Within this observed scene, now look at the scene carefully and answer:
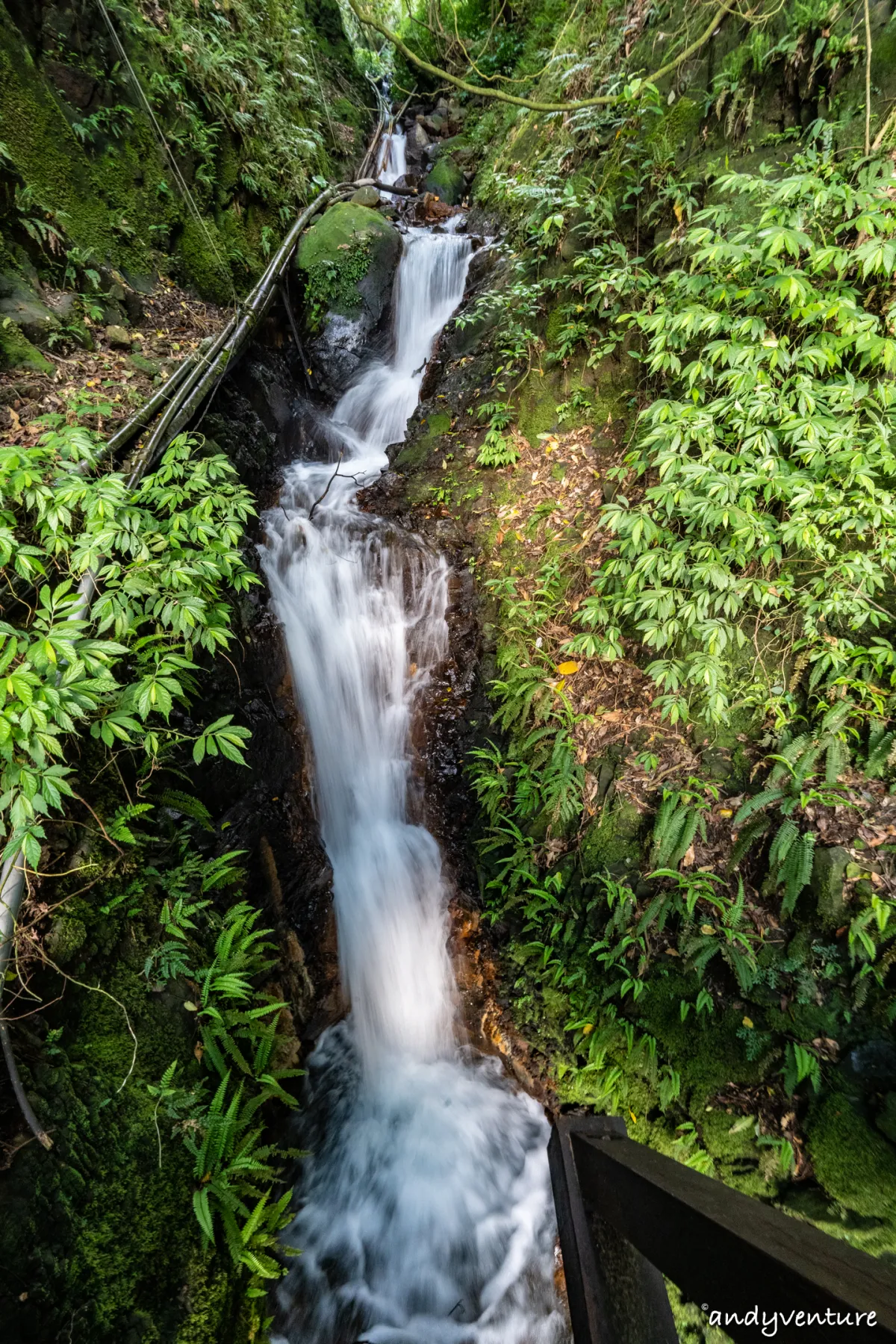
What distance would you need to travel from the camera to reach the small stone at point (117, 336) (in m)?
5.50

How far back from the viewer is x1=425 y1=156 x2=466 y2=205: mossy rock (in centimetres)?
1180

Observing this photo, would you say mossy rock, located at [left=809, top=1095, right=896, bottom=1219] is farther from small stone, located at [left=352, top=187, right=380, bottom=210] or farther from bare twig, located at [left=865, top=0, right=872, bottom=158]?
small stone, located at [left=352, top=187, right=380, bottom=210]

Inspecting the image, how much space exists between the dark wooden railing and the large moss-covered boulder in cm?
963

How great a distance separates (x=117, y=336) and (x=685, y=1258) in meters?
7.66

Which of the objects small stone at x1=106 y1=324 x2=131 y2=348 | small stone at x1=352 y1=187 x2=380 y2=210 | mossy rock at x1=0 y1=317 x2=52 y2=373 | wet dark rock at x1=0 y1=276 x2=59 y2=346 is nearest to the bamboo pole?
small stone at x1=352 y1=187 x2=380 y2=210

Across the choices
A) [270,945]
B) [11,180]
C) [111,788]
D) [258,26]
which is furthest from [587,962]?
[258,26]

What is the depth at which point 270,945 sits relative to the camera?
3840mm

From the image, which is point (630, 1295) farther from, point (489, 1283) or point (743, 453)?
point (743, 453)

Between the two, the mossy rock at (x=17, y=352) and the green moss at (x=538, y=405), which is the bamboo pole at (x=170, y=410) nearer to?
the mossy rock at (x=17, y=352)

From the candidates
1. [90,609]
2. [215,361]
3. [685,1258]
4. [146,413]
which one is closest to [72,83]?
[215,361]

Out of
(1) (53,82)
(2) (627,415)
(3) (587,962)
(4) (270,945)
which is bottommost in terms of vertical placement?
(3) (587,962)

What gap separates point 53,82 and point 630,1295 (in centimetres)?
1033

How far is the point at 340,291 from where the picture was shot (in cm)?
873

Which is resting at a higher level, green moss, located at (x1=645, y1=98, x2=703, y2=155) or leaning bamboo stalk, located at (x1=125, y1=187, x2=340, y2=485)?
green moss, located at (x1=645, y1=98, x2=703, y2=155)
